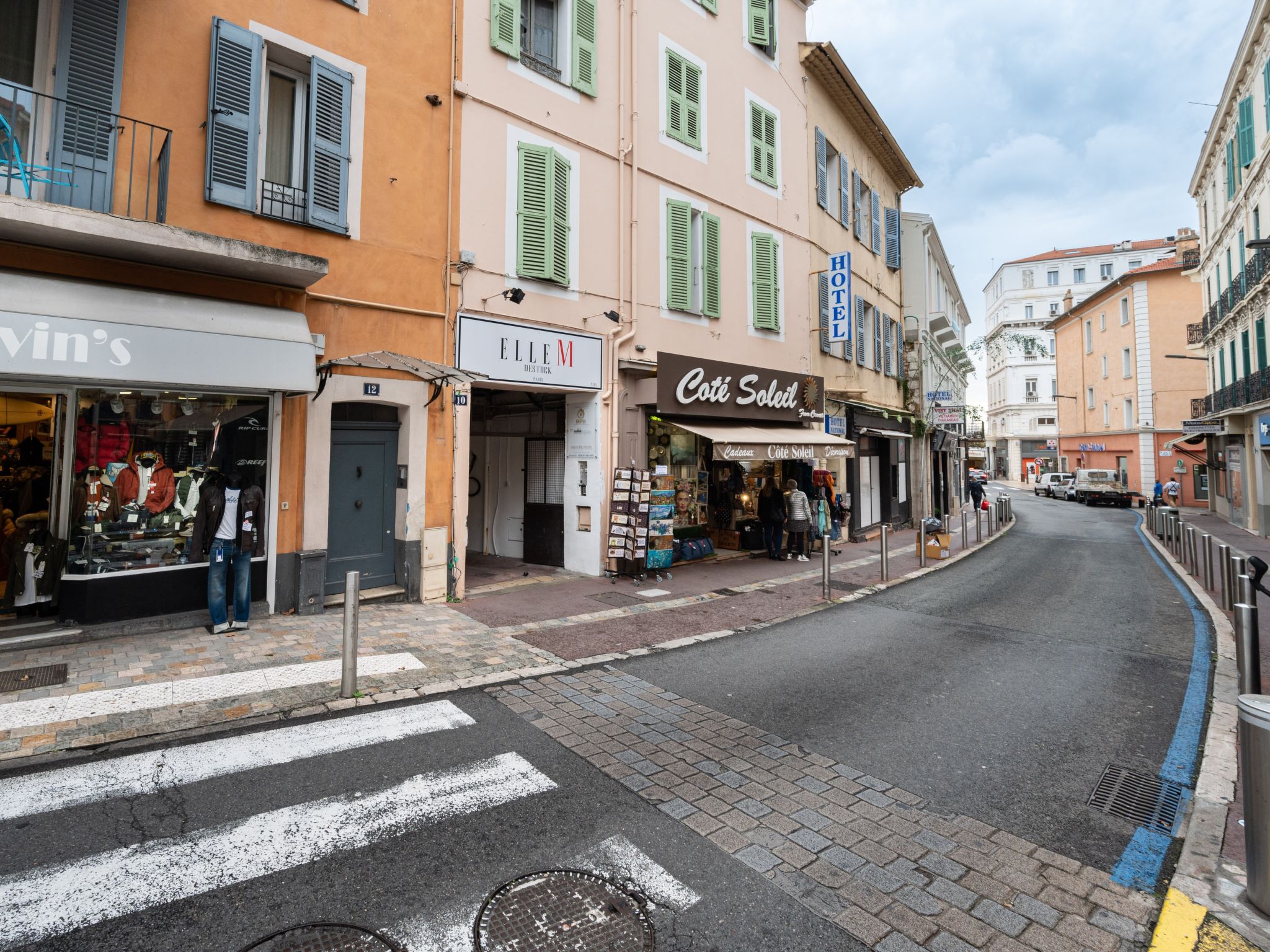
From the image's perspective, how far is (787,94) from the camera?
1570 cm

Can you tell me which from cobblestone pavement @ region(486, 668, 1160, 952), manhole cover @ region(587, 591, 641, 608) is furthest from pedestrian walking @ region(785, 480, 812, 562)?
cobblestone pavement @ region(486, 668, 1160, 952)

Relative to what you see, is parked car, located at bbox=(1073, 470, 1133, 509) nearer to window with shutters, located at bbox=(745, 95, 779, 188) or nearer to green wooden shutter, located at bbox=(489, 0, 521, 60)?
window with shutters, located at bbox=(745, 95, 779, 188)

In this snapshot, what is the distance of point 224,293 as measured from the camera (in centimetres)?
734

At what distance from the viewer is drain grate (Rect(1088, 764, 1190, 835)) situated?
371 cm

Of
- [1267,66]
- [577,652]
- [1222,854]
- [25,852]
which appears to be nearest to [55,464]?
[25,852]

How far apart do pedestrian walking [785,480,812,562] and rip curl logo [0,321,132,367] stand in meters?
11.6

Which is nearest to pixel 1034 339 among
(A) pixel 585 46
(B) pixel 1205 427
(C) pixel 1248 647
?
(B) pixel 1205 427

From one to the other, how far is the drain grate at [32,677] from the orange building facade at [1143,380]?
134 feet

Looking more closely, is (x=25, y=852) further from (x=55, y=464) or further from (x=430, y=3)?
(x=430, y=3)

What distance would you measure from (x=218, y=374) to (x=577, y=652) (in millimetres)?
4842

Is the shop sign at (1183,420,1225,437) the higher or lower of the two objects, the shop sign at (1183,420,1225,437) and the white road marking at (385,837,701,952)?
the higher

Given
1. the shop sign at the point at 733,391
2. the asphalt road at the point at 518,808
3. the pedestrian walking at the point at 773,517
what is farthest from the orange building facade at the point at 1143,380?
the asphalt road at the point at 518,808

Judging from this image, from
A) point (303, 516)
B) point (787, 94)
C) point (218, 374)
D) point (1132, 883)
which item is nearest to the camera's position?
point (1132, 883)

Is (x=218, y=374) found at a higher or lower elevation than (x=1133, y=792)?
higher
